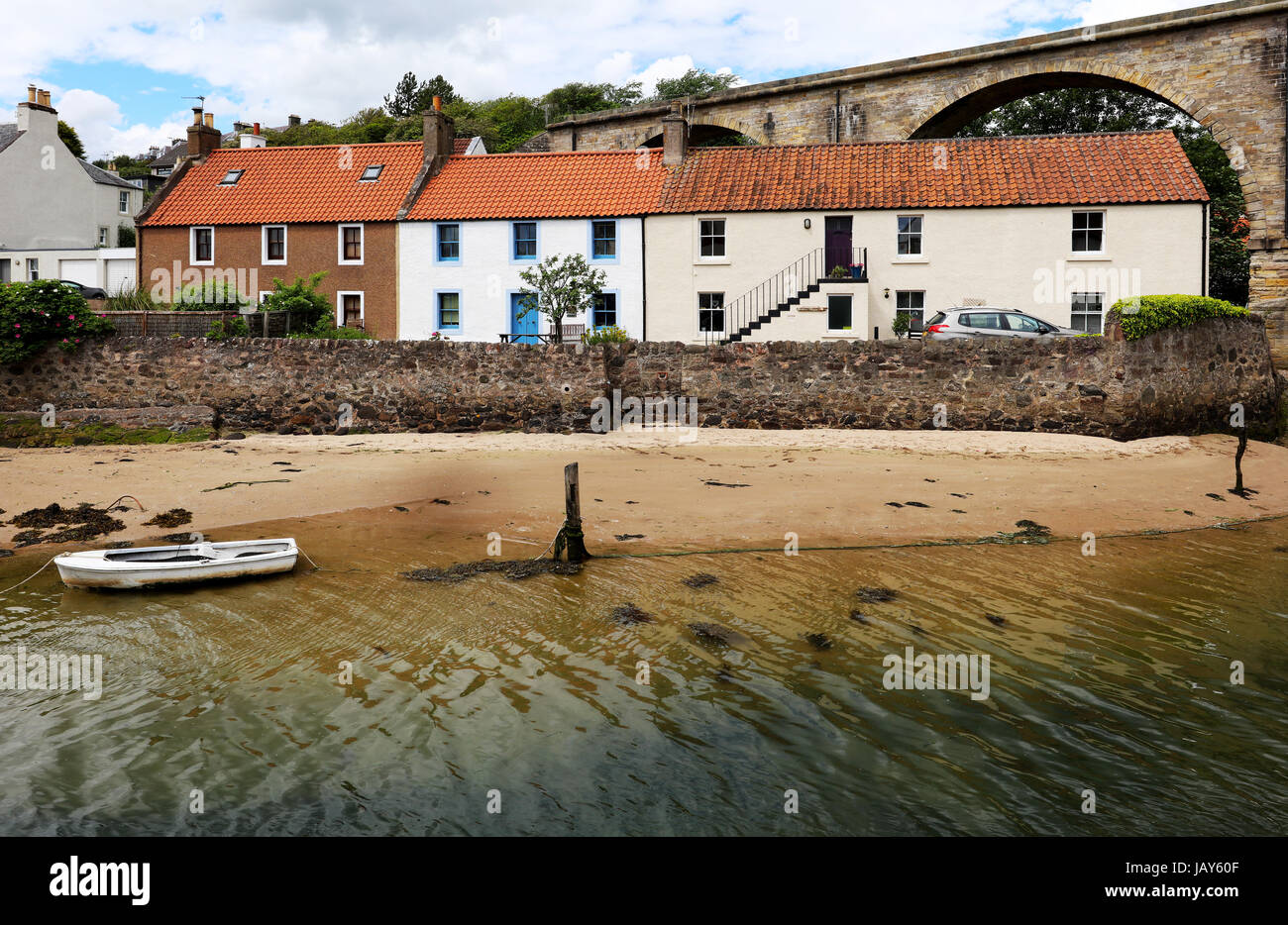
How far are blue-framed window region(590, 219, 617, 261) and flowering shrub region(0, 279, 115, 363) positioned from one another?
14.7m

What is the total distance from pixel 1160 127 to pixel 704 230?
29623 millimetres

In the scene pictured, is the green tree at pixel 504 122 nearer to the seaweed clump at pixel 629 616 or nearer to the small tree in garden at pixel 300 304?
the small tree in garden at pixel 300 304

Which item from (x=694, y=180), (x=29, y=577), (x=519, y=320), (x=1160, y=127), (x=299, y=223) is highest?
(x=1160, y=127)

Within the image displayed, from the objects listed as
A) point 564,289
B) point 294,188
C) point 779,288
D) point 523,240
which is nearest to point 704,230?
point 779,288

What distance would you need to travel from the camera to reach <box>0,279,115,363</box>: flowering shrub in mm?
21797

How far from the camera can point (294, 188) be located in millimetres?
34812

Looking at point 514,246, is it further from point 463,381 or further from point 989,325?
point 989,325

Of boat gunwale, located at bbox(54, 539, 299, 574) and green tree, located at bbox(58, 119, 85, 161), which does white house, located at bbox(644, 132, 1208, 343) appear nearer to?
boat gunwale, located at bbox(54, 539, 299, 574)

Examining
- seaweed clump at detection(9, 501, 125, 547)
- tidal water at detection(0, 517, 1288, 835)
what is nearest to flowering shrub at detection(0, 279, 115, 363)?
seaweed clump at detection(9, 501, 125, 547)

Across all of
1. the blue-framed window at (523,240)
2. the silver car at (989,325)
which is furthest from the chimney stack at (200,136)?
the silver car at (989,325)

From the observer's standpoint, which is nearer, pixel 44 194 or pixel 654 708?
pixel 654 708

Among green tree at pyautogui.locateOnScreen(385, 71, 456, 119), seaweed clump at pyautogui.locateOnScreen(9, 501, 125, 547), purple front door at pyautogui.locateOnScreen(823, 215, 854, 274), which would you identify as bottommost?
seaweed clump at pyautogui.locateOnScreen(9, 501, 125, 547)

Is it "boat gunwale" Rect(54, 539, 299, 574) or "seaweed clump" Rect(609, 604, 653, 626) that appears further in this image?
"boat gunwale" Rect(54, 539, 299, 574)
